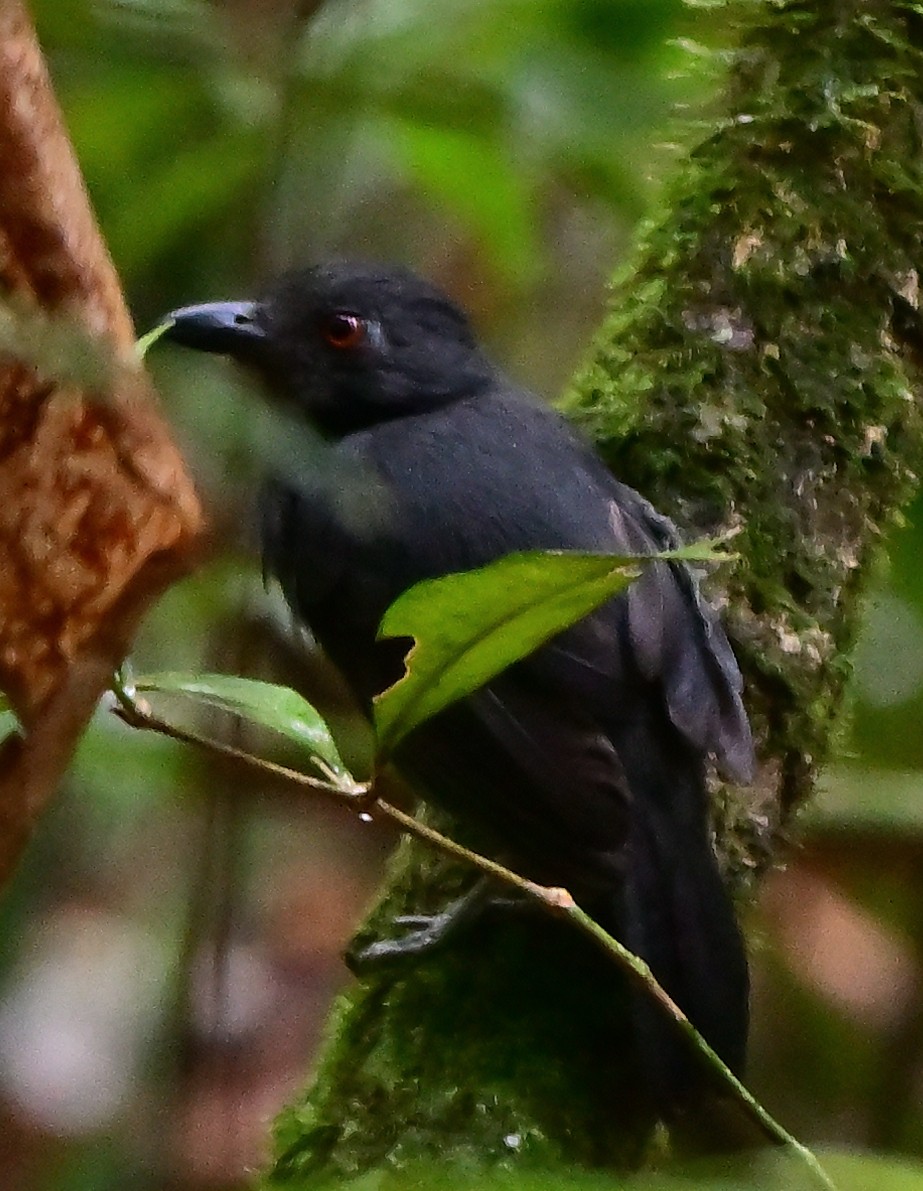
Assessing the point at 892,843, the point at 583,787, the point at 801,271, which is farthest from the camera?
the point at 892,843

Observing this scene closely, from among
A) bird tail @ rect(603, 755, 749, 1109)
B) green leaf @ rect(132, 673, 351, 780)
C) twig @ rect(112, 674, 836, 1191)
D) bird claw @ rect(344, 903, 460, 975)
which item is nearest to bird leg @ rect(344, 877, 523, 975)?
bird claw @ rect(344, 903, 460, 975)

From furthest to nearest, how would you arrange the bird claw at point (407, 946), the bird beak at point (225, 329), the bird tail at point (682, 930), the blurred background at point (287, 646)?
the bird beak at point (225, 329) < the bird claw at point (407, 946) < the bird tail at point (682, 930) < the blurred background at point (287, 646)

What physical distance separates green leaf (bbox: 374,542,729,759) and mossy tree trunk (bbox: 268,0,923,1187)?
2.93 feet

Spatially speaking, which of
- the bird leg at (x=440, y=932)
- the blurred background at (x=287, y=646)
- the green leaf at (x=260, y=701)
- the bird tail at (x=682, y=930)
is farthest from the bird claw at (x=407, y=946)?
the green leaf at (x=260, y=701)

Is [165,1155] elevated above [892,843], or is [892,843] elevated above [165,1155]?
[892,843]

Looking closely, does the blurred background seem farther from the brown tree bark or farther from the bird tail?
the bird tail

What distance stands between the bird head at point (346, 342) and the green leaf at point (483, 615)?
50.9 inches

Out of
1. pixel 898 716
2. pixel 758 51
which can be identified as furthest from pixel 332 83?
pixel 898 716

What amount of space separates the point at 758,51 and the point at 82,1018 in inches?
110

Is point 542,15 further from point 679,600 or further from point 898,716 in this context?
point 898,716

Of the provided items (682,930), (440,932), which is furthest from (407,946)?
(682,930)

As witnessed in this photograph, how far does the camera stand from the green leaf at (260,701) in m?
1.15

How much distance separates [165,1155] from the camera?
3324 mm

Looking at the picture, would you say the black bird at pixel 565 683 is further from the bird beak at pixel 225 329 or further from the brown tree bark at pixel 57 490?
the brown tree bark at pixel 57 490
